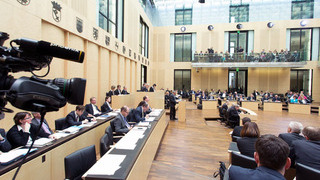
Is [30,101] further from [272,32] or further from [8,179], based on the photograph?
[272,32]

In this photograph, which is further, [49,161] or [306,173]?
[49,161]

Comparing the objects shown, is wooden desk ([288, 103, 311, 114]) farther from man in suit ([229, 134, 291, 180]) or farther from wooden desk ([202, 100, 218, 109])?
man in suit ([229, 134, 291, 180])

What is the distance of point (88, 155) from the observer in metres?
2.22

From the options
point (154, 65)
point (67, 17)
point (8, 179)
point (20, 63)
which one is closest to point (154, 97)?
point (67, 17)

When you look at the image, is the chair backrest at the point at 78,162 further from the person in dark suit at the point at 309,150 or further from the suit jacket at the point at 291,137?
the suit jacket at the point at 291,137

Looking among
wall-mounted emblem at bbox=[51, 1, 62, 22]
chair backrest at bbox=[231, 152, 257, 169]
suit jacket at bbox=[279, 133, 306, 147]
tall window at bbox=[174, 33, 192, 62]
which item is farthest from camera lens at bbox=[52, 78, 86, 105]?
tall window at bbox=[174, 33, 192, 62]

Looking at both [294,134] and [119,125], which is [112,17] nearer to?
[119,125]

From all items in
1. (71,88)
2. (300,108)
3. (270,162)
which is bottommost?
(300,108)

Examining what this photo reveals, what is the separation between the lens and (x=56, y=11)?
5070 millimetres

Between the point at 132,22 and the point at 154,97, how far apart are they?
247 inches

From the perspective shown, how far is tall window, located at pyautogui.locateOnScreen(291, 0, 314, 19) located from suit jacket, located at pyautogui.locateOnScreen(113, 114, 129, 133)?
66.1ft

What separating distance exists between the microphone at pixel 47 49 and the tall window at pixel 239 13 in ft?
65.0

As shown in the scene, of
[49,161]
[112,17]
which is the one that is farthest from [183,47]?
[49,161]

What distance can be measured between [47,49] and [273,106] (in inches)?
532
